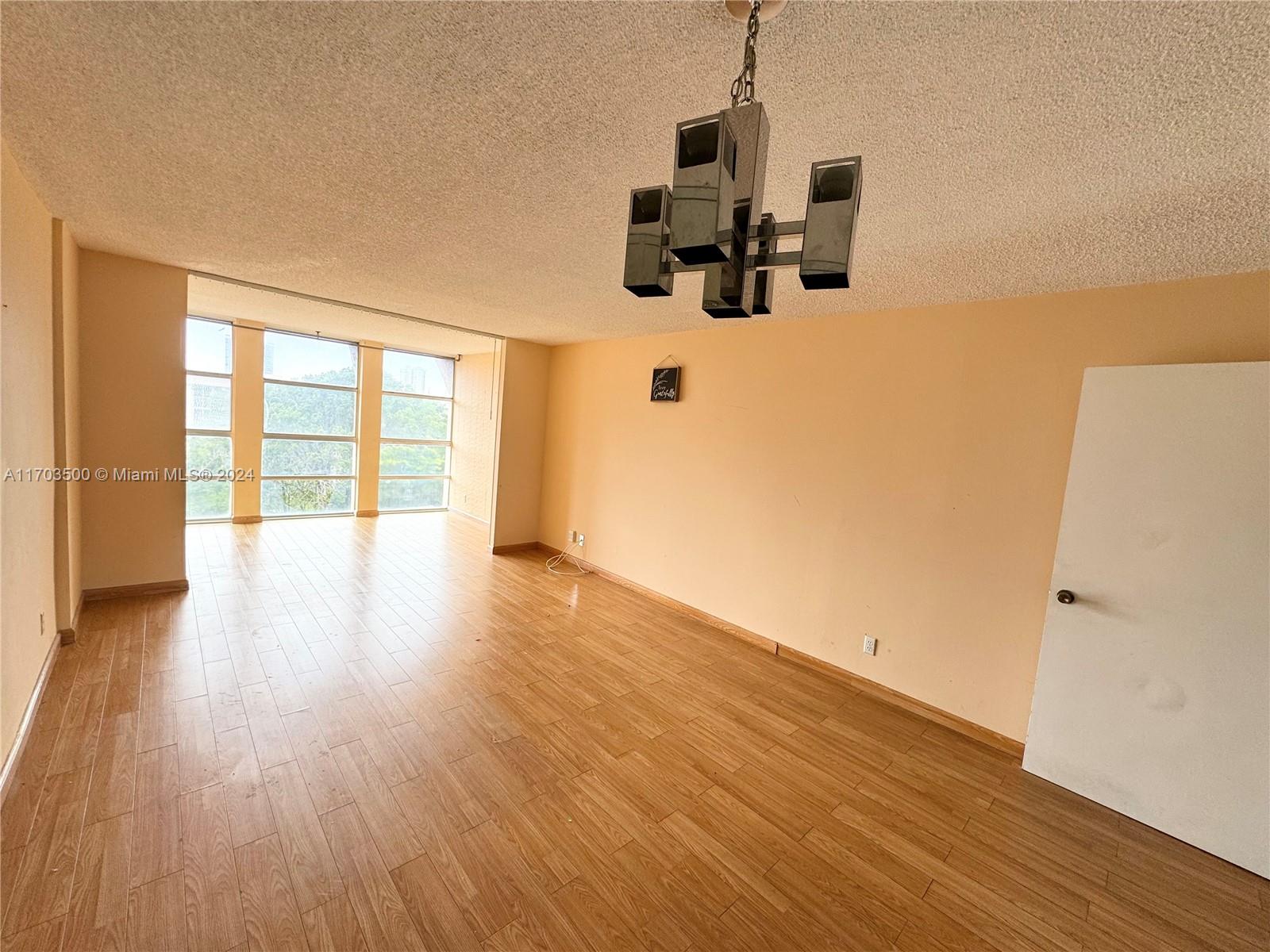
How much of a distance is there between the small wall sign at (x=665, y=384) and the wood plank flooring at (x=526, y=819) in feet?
7.34

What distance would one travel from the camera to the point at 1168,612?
2113 mm

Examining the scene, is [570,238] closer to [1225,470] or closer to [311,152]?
[311,152]

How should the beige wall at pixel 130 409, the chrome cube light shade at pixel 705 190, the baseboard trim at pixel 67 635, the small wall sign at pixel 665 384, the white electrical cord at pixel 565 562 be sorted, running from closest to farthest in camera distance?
1. the chrome cube light shade at pixel 705 190
2. the baseboard trim at pixel 67 635
3. the beige wall at pixel 130 409
4. the small wall sign at pixel 665 384
5. the white electrical cord at pixel 565 562

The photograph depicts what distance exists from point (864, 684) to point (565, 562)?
10.8ft

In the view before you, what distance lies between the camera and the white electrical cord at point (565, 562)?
5.11 m

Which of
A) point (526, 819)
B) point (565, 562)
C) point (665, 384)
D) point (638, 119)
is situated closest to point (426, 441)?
point (565, 562)

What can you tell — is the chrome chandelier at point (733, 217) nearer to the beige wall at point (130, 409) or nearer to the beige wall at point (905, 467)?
the beige wall at point (905, 467)

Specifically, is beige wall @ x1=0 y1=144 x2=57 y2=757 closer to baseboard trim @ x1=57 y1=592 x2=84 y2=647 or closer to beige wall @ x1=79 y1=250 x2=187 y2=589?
baseboard trim @ x1=57 y1=592 x2=84 y2=647

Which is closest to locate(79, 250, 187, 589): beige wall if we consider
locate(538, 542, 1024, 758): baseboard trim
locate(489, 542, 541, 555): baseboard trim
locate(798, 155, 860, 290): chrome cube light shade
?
locate(489, 542, 541, 555): baseboard trim

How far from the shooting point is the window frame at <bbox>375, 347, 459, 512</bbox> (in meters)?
6.99

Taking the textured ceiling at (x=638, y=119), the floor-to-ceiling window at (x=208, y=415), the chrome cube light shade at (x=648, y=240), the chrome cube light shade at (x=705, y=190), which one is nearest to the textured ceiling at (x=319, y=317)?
the floor-to-ceiling window at (x=208, y=415)

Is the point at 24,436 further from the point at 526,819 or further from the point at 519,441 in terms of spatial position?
the point at 519,441

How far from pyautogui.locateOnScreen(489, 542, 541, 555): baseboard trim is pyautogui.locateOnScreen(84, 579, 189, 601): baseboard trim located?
2592 mm

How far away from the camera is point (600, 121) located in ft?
4.72
